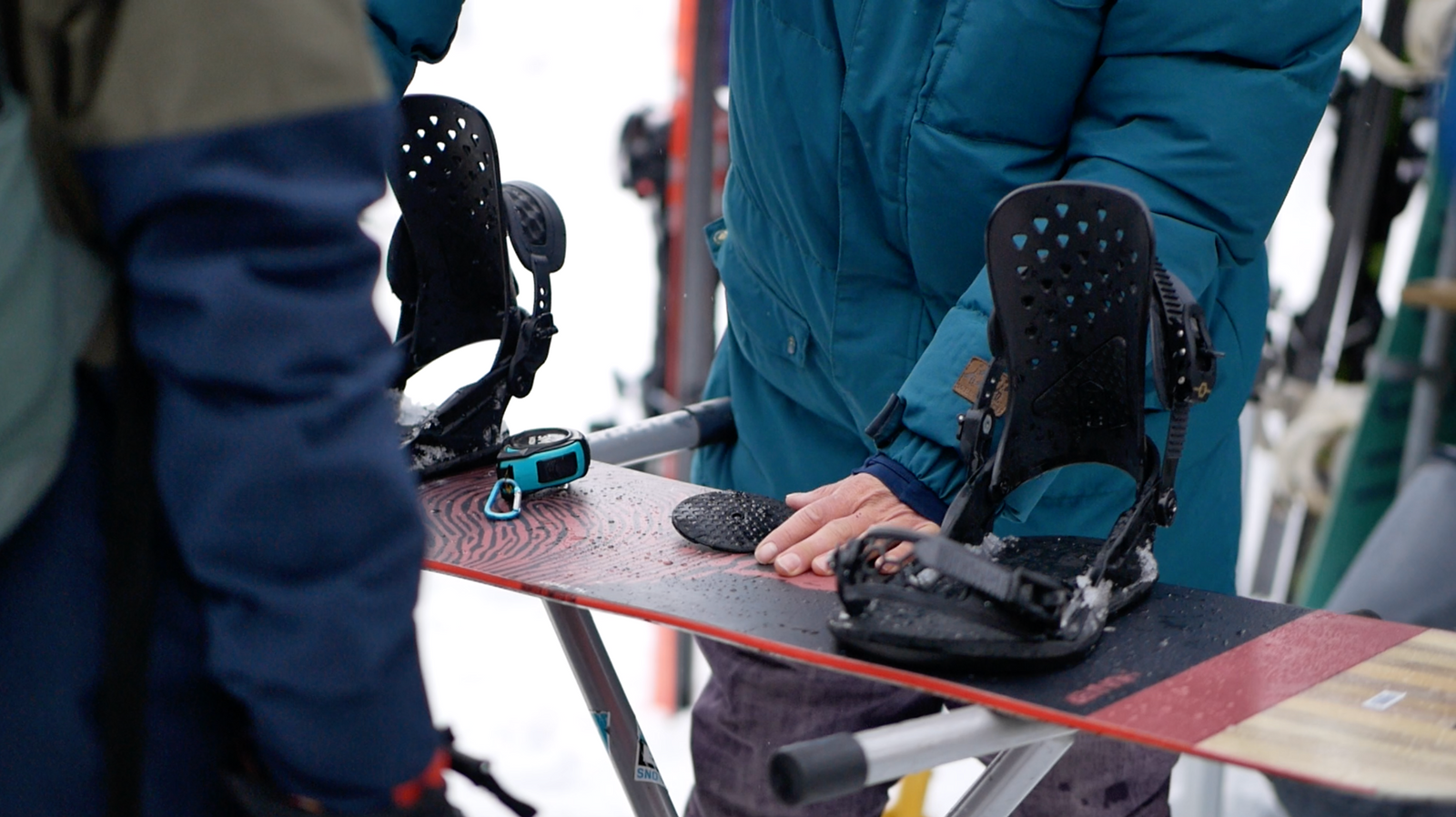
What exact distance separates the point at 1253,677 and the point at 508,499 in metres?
0.62

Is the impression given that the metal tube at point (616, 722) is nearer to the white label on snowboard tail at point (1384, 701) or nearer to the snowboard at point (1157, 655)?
the snowboard at point (1157, 655)

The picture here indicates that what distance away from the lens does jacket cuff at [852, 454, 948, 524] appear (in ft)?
3.21

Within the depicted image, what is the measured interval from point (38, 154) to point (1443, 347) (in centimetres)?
257

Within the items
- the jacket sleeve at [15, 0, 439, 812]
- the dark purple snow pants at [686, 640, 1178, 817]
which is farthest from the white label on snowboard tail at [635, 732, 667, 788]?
the jacket sleeve at [15, 0, 439, 812]

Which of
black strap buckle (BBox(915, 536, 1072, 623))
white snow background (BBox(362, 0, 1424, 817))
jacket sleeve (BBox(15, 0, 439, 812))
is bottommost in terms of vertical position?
white snow background (BBox(362, 0, 1424, 817))

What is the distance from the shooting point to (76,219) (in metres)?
0.53

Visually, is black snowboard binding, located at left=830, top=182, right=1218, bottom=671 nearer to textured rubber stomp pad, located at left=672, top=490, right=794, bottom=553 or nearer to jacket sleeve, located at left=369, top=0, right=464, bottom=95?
textured rubber stomp pad, located at left=672, top=490, right=794, bottom=553

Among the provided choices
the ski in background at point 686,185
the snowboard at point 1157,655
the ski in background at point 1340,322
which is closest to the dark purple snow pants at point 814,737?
the snowboard at point 1157,655

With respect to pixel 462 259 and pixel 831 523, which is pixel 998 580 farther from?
pixel 462 259

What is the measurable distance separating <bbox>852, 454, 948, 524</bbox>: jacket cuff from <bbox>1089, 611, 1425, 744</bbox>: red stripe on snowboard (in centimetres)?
23

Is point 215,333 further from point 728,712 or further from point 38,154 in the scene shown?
point 728,712

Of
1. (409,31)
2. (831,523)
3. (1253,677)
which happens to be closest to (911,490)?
(831,523)

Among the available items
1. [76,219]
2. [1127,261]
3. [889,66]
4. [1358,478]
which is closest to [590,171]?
[1358,478]

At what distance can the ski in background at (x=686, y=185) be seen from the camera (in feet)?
8.29
